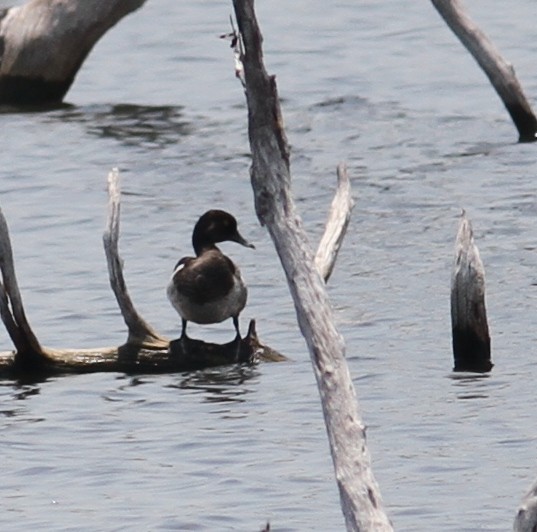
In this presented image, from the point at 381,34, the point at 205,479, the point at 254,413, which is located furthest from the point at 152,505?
the point at 381,34

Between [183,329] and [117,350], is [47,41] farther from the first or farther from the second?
[117,350]

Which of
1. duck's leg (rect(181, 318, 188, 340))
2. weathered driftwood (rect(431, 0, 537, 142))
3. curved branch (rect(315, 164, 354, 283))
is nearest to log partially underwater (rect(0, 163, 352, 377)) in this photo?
duck's leg (rect(181, 318, 188, 340))

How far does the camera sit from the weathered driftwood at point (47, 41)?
51.6ft

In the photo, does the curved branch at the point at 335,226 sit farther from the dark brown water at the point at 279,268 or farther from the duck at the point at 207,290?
the duck at the point at 207,290

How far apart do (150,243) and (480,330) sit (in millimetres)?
4074

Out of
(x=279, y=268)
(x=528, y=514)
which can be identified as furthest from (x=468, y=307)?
(x=528, y=514)

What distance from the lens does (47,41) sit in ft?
53.1

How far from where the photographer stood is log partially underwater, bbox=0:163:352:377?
27.1 ft

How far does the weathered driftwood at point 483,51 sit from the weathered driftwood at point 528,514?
9.13 meters

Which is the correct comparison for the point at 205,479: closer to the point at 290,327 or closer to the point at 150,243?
the point at 290,327

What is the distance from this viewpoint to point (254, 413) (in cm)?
823

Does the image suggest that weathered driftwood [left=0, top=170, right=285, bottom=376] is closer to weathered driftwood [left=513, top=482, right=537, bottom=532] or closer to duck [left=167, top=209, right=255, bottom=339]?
duck [left=167, top=209, right=255, bottom=339]

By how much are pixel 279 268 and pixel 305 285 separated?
7258 millimetres

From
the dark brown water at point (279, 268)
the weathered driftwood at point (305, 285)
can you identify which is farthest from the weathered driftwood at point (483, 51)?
the weathered driftwood at point (305, 285)
